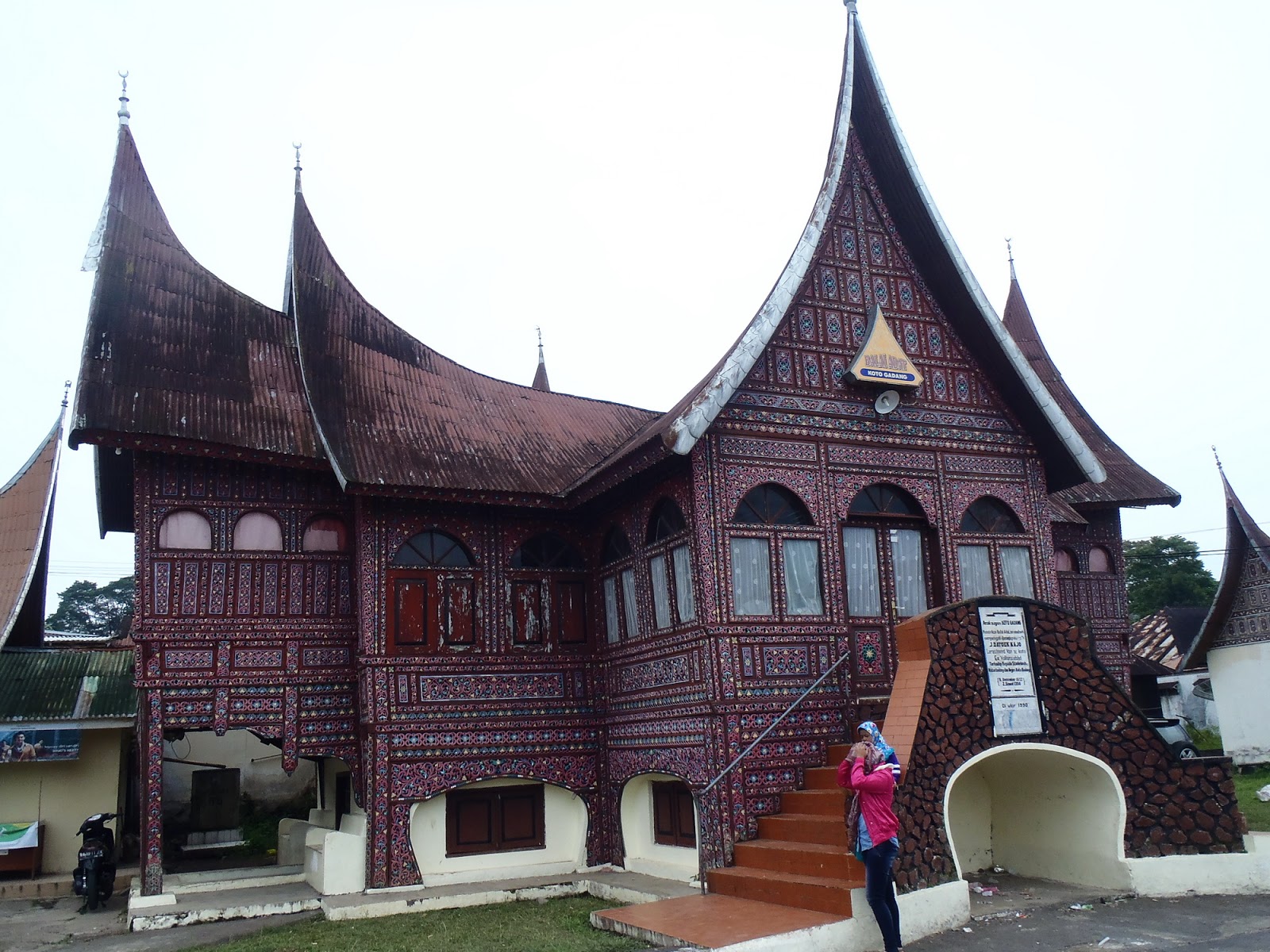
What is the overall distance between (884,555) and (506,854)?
558 cm

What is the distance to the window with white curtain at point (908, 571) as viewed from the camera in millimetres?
12492

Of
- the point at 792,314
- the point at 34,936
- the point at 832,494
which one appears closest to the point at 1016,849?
the point at 832,494

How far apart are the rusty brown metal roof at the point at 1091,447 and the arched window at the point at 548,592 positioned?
6713 mm

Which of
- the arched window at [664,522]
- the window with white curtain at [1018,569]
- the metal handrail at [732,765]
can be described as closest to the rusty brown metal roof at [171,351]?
the arched window at [664,522]

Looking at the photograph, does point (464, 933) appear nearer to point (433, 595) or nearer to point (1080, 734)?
point (433, 595)

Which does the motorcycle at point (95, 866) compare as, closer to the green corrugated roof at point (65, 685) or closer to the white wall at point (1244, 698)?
the green corrugated roof at point (65, 685)

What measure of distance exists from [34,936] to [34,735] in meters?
4.16

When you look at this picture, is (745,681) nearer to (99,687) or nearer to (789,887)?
(789,887)

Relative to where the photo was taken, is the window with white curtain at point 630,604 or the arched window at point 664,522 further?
the window with white curtain at point 630,604

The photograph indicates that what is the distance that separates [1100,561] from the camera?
682 inches

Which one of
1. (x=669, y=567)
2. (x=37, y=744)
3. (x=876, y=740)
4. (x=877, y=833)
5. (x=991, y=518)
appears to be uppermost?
(x=991, y=518)

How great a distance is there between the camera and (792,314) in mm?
12422

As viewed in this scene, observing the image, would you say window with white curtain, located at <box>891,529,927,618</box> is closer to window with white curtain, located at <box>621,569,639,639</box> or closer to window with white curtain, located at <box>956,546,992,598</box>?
window with white curtain, located at <box>956,546,992,598</box>

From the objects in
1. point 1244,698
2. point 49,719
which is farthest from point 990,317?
point 1244,698
